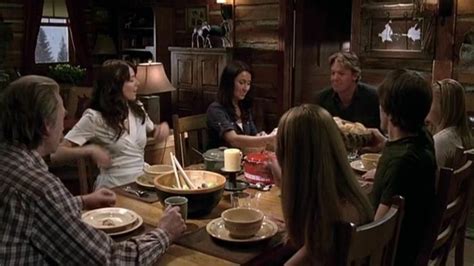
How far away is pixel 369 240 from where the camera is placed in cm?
129

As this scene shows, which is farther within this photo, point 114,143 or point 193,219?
point 114,143

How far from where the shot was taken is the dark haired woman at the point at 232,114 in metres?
3.20

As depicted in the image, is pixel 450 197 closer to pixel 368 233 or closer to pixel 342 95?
pixel 368 233

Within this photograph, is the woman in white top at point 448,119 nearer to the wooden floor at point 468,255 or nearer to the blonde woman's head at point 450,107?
the blonde woman's head at point 450,107

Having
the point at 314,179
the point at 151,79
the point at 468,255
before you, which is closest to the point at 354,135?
the point at 314,179

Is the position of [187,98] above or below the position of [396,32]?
below

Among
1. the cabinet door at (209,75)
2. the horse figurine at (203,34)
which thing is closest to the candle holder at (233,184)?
the cabinet door at (209,75)

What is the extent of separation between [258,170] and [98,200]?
2.58ft

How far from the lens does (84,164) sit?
8.28ft

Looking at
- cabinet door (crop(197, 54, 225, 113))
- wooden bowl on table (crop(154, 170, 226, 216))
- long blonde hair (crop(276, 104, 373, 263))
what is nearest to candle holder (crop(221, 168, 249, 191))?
wooden bowl on table (crop(154, 170, 226, 216))

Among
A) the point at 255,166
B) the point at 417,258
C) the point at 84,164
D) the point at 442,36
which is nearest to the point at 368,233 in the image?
the point at 417,258

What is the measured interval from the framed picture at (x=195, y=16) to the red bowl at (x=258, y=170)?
13.1ft

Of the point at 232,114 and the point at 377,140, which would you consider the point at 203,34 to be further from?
the point at 377,140

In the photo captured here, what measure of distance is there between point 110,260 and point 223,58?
4.16 meters
